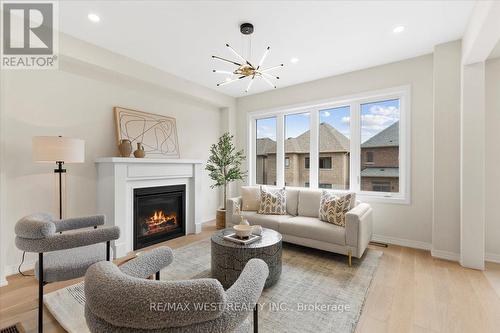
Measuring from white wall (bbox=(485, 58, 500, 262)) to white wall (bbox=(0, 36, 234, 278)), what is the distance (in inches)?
189

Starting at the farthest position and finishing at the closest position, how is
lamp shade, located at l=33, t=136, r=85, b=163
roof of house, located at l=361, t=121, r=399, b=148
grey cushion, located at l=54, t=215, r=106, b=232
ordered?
roof of house, located at l=361, t=121, r=399, b=148 < lamp shade, located at l=33, t=136, r=85, b=163 < grey cushion, located at l=54, t=215, r=106, b=232

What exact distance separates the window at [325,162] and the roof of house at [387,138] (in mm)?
716

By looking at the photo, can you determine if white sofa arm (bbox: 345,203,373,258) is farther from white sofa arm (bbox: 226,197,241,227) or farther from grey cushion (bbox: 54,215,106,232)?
grey cushion (bbox: 54,215,106,232)

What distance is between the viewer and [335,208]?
10.7 ft

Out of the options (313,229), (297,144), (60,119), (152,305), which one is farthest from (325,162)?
(60,119)

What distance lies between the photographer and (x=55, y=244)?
62.7 inches

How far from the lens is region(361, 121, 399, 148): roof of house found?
Result: 12.1 ft

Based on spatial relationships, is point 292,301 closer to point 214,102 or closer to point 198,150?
point 198,150

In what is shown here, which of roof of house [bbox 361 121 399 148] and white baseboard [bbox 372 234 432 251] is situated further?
roof of house [bbox 361 121 399 148]

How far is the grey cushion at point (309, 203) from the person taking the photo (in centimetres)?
374

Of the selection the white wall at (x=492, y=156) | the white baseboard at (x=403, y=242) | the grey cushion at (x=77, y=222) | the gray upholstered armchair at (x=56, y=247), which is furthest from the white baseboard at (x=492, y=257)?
the grey cushion at (x=77, y=222)

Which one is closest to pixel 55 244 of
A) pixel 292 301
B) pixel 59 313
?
pixel 59 313

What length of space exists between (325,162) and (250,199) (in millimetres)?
1603

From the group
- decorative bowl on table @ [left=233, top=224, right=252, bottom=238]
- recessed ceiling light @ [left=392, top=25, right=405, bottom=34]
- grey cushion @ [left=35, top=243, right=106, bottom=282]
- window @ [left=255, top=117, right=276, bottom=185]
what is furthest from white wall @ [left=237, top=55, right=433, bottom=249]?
grey cushion @ [left=35, top=243, right=106, bottom=282]
